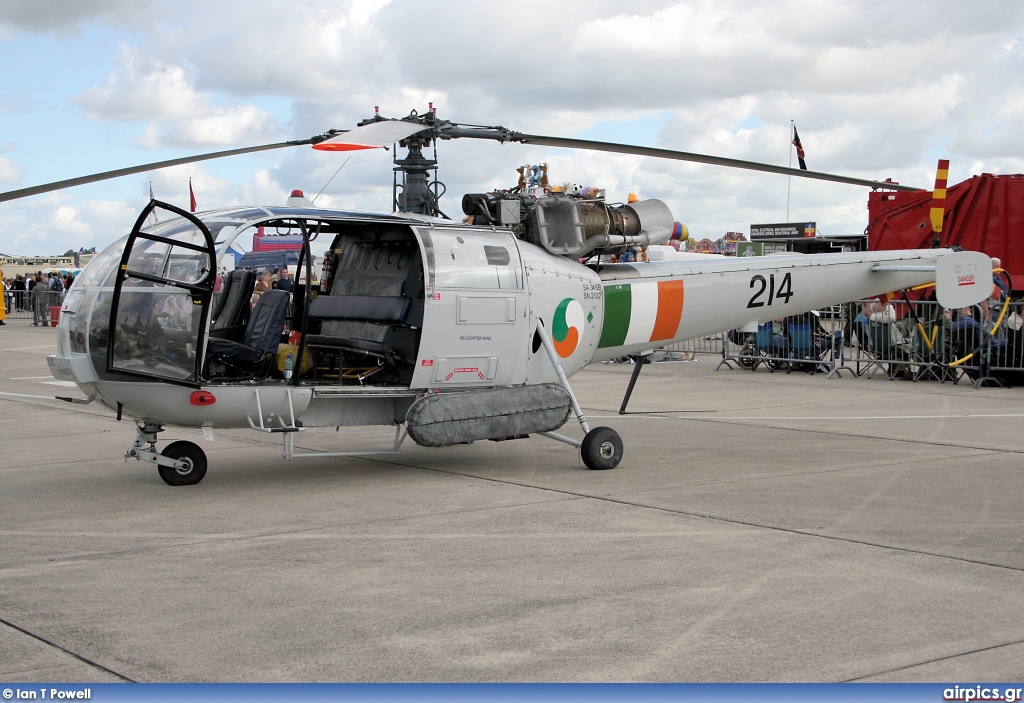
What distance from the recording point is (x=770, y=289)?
37.5ft

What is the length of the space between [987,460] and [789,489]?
2516mm

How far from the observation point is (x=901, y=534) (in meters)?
6.66

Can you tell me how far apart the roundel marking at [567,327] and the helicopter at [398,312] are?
0.02 metres

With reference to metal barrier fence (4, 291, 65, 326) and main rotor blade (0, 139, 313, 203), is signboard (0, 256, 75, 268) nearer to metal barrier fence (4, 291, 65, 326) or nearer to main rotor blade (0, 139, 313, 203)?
metal barrier fence (4, 291, 65, 326)

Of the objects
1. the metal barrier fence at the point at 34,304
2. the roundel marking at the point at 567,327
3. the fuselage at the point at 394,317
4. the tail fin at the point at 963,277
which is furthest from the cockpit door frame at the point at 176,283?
the metal barrier fence at the point at 34,304

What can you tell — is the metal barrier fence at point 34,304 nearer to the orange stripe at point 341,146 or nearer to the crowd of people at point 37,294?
the crowd of people at point 37,294

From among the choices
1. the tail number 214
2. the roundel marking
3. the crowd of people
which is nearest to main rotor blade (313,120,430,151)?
the roundel marking

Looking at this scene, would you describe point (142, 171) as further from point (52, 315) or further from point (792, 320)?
point (52, 315)

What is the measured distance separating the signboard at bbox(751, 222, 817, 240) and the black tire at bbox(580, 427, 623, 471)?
21046mm

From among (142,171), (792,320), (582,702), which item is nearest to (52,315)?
(792,320)

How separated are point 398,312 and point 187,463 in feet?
7.01

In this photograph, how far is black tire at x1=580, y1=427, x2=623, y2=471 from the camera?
9086mm

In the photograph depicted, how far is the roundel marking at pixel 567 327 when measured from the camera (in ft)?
31.8

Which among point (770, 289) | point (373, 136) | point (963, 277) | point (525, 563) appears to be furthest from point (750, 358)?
point (525, 563)
